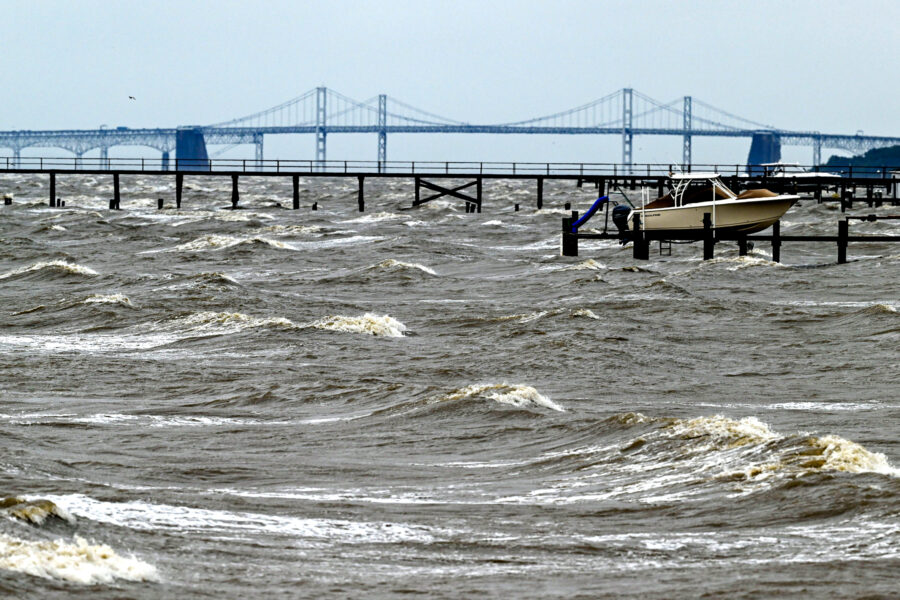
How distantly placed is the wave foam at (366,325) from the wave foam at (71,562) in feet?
51.9

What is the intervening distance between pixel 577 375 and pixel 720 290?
46.3 feet

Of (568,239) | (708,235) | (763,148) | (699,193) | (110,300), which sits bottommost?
(110,300)

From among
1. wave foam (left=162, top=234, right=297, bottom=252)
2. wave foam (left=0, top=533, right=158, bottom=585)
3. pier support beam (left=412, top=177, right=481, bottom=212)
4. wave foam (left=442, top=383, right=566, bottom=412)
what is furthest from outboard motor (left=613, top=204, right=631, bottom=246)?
pier support beam (left=412, top=177, right=481, bottom=212)

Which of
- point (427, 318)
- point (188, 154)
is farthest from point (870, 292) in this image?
point (188, 154)

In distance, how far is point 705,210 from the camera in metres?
43.3

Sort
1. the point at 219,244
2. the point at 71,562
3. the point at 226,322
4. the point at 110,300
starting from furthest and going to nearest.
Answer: the point at 219,244
the point at 110,300
the point at 226,322
the point at 71,562

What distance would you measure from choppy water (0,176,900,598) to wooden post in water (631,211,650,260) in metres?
6.53

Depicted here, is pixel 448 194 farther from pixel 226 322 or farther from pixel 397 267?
pixel 226 322

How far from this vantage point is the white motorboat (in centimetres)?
4347

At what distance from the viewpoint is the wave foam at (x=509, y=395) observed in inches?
707

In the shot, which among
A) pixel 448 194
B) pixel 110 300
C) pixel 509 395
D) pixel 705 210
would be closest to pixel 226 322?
pixel 110 300

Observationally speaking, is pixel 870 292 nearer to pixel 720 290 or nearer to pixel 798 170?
pixel 720 290

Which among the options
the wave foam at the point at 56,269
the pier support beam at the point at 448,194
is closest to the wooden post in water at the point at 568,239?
the wave foam at the point at 56,269

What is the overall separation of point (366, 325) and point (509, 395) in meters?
8.51
